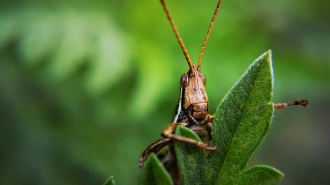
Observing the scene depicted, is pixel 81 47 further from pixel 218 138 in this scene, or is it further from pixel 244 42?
pixel 218 138

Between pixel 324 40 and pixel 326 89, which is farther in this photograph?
pixel 324 40

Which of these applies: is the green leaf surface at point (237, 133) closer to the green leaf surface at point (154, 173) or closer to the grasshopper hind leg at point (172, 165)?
the green leaf surface at point (154, 173)

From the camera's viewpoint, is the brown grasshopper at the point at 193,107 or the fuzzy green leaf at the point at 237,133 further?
the brown grasshopper at the point at 193,107

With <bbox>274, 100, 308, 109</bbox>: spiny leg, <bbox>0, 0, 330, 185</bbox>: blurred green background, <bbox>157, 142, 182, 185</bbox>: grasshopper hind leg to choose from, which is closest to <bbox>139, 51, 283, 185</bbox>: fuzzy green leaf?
<bbox>274, 100, 308, 109</bbox>: spiny leg

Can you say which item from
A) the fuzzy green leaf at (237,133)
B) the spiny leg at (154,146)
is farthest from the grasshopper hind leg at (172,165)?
the fuzzy green leaf at (237,133)

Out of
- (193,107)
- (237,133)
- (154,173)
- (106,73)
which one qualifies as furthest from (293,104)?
(106,73)

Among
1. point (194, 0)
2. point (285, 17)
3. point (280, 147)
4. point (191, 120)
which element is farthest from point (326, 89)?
point (191, 120)
